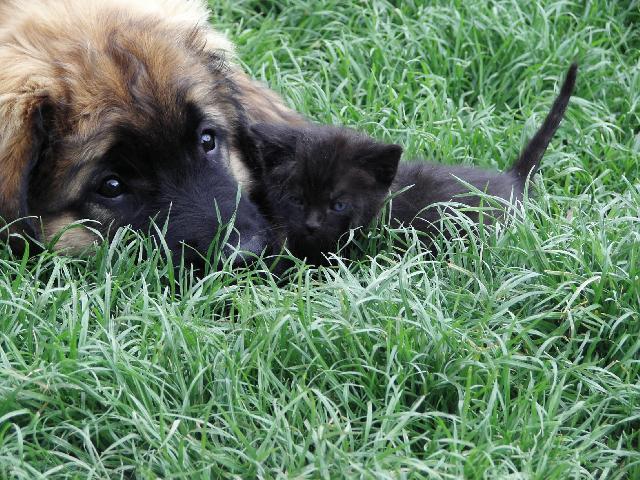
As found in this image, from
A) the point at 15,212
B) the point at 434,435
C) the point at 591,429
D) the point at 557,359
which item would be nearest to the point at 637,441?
the point at 591,429

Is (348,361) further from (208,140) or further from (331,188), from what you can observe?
(208,140)

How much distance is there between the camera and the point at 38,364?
339 centimetres

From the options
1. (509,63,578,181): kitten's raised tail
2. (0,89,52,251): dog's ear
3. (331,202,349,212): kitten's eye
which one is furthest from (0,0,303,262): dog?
Result: (509,63,578,181): kitten's raised tail

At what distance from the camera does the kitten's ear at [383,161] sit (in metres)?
4.42

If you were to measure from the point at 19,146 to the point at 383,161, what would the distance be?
1530 millimetres

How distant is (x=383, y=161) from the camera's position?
14.7 ft

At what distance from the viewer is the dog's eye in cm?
440

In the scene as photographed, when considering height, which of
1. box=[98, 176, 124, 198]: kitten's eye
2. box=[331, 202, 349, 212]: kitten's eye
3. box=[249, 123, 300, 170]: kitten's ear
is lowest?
box=[331, 202, 349, 212]: kitten's eye

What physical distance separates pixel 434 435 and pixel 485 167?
2.40m

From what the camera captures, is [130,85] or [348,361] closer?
[348,361]

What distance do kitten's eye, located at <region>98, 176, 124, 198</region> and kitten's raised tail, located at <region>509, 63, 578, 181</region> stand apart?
1.99 metres

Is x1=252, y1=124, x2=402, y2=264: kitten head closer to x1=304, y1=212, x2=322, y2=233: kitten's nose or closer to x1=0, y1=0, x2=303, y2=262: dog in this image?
x1=304, y1=212, x2=322, y2=233: kitten's nose

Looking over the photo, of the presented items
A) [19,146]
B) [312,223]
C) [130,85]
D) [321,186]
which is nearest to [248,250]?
[312,223]

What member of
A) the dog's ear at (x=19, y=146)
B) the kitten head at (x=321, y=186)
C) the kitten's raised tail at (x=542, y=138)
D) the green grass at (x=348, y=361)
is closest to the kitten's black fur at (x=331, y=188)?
the kitten head at (x=321, y=186)
